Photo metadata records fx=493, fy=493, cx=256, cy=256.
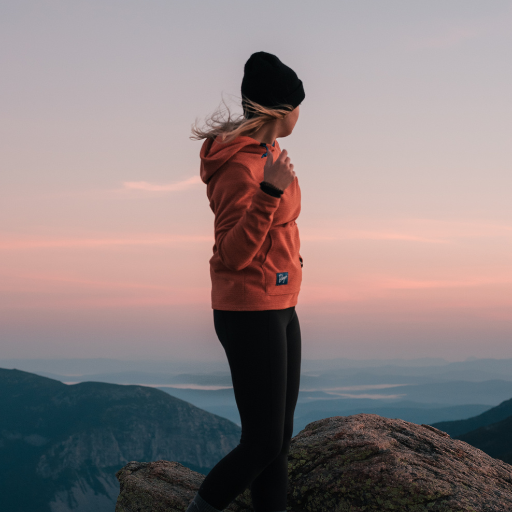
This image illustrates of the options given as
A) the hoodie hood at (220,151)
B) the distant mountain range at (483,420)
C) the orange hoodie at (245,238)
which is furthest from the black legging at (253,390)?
the distant mountain range at (483,420)

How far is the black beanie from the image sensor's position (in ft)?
11.4

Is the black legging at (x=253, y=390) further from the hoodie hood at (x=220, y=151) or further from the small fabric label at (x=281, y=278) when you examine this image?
the hoodie hood at (x=220, y=151)

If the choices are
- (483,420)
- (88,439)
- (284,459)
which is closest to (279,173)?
(284,459)

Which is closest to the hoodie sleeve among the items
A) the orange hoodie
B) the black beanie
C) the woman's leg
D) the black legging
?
the orange hoodie

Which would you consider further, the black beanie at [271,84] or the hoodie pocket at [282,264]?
the black beanie at [271,84]

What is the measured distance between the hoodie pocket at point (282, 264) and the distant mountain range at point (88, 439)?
A: 131 feet

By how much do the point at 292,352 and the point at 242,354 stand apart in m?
0.52

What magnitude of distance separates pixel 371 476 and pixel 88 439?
160 ft

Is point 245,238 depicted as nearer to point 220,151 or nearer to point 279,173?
point 279,173

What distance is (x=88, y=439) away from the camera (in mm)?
47344

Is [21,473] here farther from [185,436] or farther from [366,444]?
[366,444]

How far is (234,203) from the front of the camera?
320 cm

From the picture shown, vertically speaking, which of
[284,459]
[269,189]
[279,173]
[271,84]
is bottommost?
[284,459]

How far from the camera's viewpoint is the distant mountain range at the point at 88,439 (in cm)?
4253
